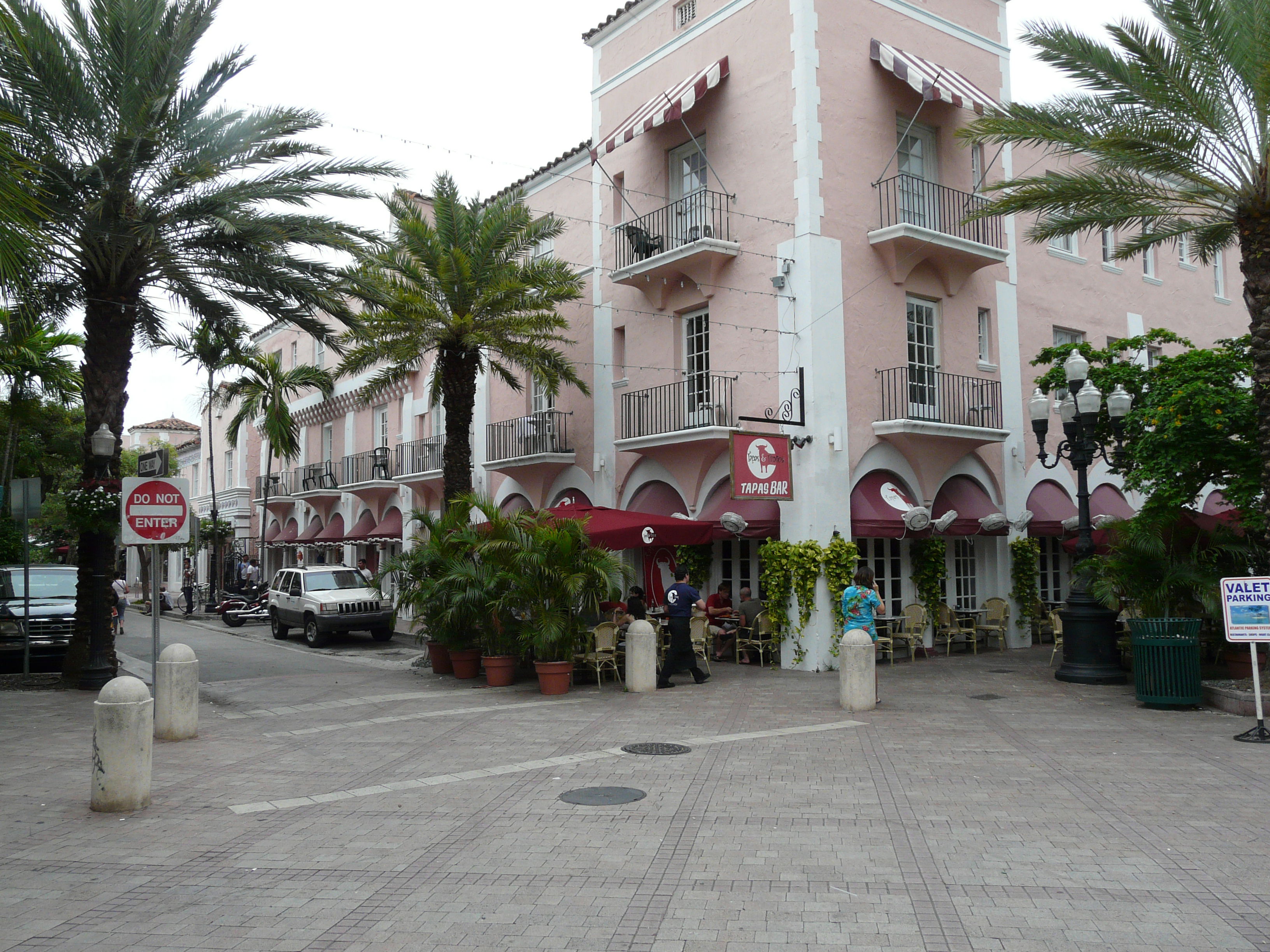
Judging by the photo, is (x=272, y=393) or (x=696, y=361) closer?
(x=696, y=361)

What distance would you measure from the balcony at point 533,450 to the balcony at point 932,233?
8.25m

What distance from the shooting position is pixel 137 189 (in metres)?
14.5

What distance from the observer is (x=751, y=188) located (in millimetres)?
18688

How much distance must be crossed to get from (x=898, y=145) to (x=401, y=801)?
50.8 ft

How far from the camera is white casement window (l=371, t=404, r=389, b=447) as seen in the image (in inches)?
1283

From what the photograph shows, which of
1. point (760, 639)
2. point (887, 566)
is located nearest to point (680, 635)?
point (760, 639)

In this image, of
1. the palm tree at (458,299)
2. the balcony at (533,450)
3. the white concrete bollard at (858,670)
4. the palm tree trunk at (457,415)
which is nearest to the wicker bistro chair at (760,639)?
the white concrete bollard at (858,670)

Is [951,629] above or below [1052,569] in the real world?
below

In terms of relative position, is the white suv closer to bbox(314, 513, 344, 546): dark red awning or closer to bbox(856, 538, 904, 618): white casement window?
bbox(314, 513, 344, 546): dark red awning

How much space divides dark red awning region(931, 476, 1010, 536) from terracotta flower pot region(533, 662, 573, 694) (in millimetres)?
7964

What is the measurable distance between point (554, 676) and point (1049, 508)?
12.1 metres

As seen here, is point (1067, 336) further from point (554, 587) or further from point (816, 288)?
point (554, 587)

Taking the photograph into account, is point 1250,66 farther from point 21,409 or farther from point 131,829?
point 21,409

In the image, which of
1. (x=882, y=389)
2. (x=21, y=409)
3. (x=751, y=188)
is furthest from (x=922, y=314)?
(x=21, y=409)
